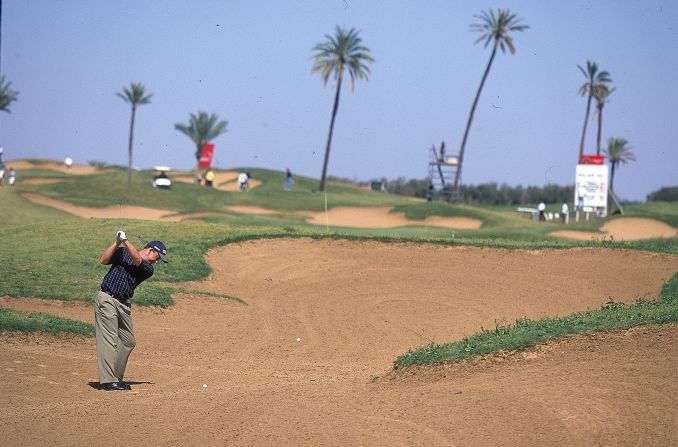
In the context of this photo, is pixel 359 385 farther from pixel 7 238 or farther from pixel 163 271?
pixel 7 238

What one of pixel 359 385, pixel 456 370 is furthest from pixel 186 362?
pixel 456 370

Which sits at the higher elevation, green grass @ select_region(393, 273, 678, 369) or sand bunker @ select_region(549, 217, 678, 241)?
sand bunker @ select_region(549, 217, 678, 241)

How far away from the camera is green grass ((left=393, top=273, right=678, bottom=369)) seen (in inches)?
512

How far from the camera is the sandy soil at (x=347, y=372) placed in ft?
34.0

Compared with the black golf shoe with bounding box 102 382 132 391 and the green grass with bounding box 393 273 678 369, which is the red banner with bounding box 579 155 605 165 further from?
the black golf shoe with bounding box 102 382 132 391

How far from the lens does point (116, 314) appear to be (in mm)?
13016

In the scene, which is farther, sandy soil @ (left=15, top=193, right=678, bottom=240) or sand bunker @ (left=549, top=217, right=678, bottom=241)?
sand bunker @ (left=549, top=217, right=678, bottom=241)

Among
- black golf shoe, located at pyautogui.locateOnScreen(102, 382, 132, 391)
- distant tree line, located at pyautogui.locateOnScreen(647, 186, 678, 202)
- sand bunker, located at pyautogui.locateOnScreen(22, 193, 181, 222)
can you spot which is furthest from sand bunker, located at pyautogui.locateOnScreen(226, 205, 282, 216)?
distant tree line, located at pyautogui.locateOnScreen(647, 186, 678, 202)

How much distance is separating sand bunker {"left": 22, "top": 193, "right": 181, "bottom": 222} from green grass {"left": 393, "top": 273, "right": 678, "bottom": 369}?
1304 inches

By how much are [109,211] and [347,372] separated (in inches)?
1428

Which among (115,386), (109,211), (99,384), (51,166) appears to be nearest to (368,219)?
(109,211)

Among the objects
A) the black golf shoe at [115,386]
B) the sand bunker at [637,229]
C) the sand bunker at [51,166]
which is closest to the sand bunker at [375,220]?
the sand bunker at [637,229]

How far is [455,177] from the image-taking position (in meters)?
66.2

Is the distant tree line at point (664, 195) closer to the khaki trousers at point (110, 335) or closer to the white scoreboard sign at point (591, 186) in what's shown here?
the white scoreboard sign at point (591, 186)
